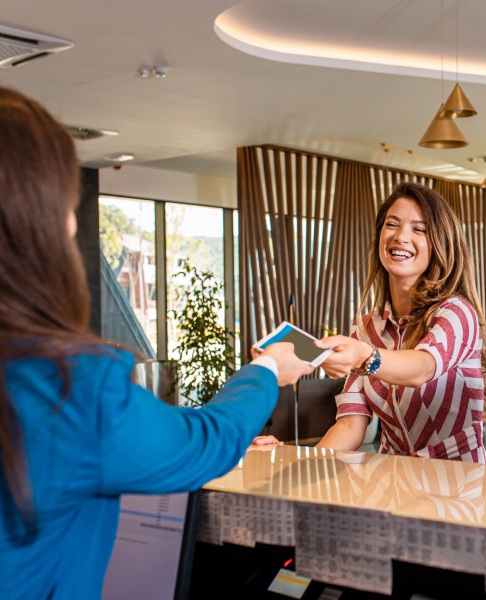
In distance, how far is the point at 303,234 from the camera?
965cm

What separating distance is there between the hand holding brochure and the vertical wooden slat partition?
24.2ft

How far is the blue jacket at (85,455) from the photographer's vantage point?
86 cm

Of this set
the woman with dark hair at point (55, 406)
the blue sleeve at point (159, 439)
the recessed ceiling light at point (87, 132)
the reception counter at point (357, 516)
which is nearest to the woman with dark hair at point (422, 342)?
the reception counter at point (357, 516)

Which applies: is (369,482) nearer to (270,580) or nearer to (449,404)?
(270,580)

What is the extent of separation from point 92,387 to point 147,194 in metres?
9.36

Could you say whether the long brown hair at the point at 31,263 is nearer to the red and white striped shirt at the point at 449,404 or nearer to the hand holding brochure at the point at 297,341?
the hand holding brochure at the point at 297,341

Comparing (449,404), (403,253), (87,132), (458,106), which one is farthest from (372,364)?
(87,132)

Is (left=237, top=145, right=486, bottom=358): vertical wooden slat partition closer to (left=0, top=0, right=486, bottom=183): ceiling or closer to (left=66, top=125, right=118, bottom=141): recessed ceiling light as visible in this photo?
(left=0, top=0, right=486, bottom=183): ceiling

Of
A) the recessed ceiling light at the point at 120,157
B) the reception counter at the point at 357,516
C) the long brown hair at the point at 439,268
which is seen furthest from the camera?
the recessed ceiling light at the point at 120,157

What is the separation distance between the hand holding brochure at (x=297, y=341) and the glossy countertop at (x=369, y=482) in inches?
8.2

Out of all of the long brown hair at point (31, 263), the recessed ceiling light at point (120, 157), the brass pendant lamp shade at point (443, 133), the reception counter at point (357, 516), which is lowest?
the reception counter at point (357, 516)

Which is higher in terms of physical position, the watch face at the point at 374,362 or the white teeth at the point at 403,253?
the white teeth at the point at 403,253

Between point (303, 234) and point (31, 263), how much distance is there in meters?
8.86

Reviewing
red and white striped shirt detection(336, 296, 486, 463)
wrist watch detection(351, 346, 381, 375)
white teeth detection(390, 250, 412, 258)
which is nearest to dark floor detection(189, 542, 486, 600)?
wrist watch detection(351, 346, 381, 375)
